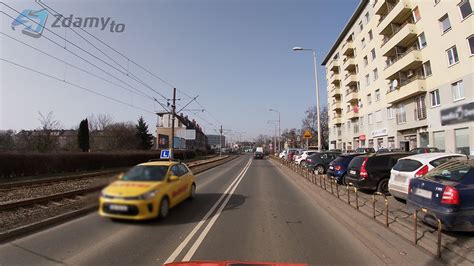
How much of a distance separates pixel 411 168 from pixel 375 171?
3.24 meters

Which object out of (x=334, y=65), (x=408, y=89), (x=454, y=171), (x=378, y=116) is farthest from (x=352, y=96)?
(x=454, y=171)

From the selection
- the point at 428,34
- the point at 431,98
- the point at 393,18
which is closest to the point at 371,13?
the point at 393,18

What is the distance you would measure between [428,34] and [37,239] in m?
35.2

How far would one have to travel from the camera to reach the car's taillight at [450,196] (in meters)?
7.27

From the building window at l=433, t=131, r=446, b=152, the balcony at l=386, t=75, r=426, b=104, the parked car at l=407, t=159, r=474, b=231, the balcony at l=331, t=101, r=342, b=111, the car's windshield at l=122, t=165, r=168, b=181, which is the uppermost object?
the balcony at l=331, t=101, r=342, b=111

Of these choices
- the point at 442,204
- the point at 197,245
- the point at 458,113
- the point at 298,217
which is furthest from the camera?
the point at 298,217

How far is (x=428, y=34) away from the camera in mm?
32000

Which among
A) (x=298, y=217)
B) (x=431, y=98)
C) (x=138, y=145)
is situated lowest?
(x=298, y=217)

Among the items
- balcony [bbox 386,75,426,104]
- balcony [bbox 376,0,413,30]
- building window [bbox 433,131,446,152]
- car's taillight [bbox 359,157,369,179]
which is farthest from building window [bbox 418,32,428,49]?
car's taillight [bbox 359,157,369,179]

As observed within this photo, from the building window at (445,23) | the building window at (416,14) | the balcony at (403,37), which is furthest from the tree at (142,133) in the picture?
the building window at (416,14)

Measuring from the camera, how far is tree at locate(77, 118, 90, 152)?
3.18 meters

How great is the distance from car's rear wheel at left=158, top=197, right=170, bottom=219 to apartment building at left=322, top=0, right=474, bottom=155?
1353 centimetres

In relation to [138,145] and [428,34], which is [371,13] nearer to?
[428,34]

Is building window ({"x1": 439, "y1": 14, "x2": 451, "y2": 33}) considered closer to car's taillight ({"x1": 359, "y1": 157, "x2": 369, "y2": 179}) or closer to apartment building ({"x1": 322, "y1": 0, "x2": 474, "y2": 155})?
apartment building ({"x1": 322, "y1": 0, "x2": 474, "y2": 155})
